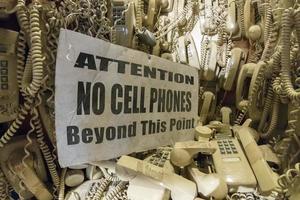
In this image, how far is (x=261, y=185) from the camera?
0.78 metres

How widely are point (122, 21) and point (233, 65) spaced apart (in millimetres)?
543

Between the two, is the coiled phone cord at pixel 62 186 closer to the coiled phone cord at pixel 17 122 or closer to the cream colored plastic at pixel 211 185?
the coiled phone cord at pixel 17 122

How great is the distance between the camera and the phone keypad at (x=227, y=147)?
91 centimetres

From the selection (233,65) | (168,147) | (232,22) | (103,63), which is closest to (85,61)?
(103,63)

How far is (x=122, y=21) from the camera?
2.92ft

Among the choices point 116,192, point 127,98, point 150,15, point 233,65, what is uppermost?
point 150,15

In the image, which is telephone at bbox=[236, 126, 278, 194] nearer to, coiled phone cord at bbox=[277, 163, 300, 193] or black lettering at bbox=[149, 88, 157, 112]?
coiled phone cord at bbox=[277, 163, 300, 193]

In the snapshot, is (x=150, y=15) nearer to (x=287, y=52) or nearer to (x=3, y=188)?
(x=287, y=52)

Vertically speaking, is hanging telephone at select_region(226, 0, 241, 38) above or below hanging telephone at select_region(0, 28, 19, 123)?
above

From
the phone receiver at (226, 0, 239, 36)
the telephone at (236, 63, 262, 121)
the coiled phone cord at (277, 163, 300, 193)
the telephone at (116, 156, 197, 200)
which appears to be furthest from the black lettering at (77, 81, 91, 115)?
the phone receiver at (226, 0, 239, 36)

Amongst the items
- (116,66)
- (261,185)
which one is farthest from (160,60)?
(261,185)

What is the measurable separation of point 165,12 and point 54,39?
2.77 feet

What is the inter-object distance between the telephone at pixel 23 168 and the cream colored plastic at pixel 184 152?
0.32 m

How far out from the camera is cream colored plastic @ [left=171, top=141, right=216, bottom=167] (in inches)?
31.3
